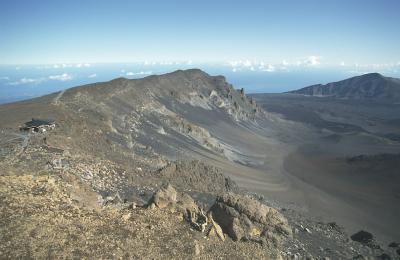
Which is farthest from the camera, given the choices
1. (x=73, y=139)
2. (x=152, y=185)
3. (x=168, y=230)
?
(x=73, y=139)

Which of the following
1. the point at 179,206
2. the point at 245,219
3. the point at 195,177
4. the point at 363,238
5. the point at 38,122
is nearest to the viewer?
the point at 179,206

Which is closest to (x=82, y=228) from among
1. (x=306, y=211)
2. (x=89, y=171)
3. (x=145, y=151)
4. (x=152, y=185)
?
(x=89, y=171)

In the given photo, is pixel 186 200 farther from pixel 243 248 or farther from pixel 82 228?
pixel 82 228

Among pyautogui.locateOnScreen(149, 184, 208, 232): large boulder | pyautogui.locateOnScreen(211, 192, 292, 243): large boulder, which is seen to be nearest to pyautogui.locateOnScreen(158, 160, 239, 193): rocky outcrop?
pyautogui.locateOnScreen(211, 192, 292, 243): large boulder

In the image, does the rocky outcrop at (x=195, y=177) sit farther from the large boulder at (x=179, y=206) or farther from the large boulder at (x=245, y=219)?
the large boulder at (x=179, y=206)

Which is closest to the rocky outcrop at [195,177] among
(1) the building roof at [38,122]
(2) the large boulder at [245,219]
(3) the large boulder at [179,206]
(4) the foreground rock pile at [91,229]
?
(2) the large boulder at [245,219]

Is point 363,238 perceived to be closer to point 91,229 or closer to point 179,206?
point 179,206

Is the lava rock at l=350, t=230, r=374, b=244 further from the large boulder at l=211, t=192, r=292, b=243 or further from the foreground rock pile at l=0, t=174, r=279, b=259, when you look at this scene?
the foreground rock pile at l=0, t=174, r=279, b=259

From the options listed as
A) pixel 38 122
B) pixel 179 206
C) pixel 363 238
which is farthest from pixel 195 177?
pixel 179 206
